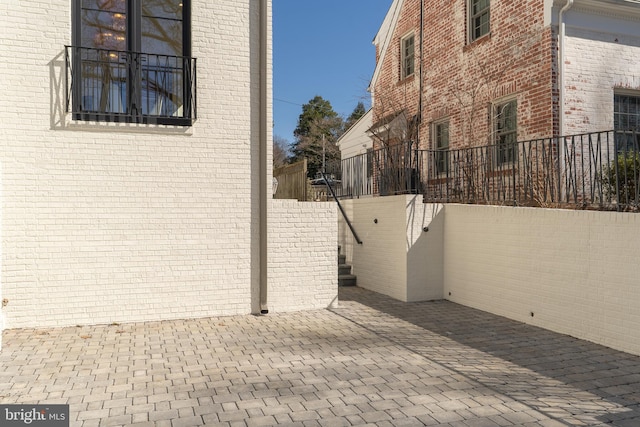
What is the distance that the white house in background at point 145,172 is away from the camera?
672 cm

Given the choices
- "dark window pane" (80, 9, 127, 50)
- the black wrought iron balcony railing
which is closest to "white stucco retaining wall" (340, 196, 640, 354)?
the black wrought iron balcony railing

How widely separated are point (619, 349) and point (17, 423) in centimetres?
605

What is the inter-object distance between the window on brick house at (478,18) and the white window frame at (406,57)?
2262mm

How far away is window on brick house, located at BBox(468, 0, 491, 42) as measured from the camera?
11172 mm

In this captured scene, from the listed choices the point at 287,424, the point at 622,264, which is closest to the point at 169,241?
the point at 287,424

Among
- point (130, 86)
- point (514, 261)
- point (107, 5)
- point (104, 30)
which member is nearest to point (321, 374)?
point (514, 261)

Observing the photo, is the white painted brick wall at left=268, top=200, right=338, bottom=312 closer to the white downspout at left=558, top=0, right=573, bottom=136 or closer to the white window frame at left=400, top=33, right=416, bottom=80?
the white downspout at left=558, top=0, right=573, bottom=136

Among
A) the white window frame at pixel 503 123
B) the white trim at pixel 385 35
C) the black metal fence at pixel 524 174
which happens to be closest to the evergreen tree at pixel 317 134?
the white trim at pixel 385 35

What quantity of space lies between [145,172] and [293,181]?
311cm

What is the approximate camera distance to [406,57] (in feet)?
46.4

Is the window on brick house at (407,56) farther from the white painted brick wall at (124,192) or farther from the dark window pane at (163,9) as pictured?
the dark window pane at (163,9)

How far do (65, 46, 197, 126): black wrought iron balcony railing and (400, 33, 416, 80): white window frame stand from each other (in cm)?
803

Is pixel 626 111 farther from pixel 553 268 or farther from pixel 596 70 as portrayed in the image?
pixel 553 268

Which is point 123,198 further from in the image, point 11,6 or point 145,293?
point 11,6
